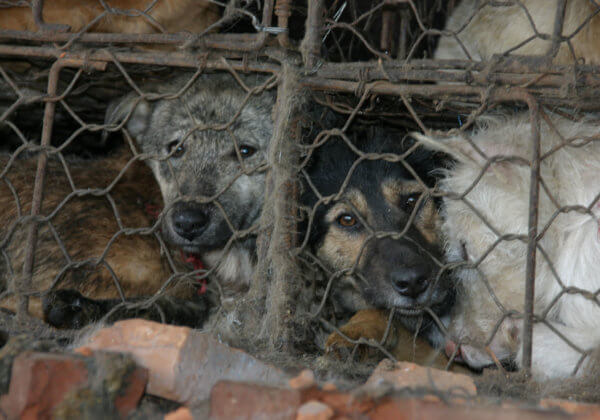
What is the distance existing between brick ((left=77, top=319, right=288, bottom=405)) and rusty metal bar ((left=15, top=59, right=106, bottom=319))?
630 mm

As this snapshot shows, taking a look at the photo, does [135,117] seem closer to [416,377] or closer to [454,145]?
[454,145]

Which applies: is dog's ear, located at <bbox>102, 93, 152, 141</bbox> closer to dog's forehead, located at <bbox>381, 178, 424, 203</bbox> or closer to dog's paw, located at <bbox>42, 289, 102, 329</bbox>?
dog's paw, located at <bbox>42, 289, 102, 329</bbox>

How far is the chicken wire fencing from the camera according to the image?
197 cm

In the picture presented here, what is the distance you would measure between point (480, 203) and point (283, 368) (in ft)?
3.37

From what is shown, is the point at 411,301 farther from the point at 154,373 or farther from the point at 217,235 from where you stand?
the point at 154,373

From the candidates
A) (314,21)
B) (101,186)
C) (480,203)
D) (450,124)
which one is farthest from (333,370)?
(101,186)

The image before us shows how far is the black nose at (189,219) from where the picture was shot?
2607mm

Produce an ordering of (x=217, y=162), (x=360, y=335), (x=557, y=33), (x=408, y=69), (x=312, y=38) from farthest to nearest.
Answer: (x=217, y=162) → (x=360, y=335) → (x=312, y=38) → (x=408, y=69) → (x=557, y=33)

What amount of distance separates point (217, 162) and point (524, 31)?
1.54 metres

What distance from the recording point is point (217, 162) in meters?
2.93

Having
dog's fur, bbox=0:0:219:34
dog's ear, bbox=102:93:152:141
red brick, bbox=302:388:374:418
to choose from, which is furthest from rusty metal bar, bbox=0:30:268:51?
red brick, bbox=302:388:374:418

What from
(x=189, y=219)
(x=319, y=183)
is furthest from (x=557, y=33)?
(x=189, y=219)

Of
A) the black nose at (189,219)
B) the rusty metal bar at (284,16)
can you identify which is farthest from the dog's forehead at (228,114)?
the rusty metal bar at (284,16)

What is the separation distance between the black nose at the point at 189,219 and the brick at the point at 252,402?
133 cm
